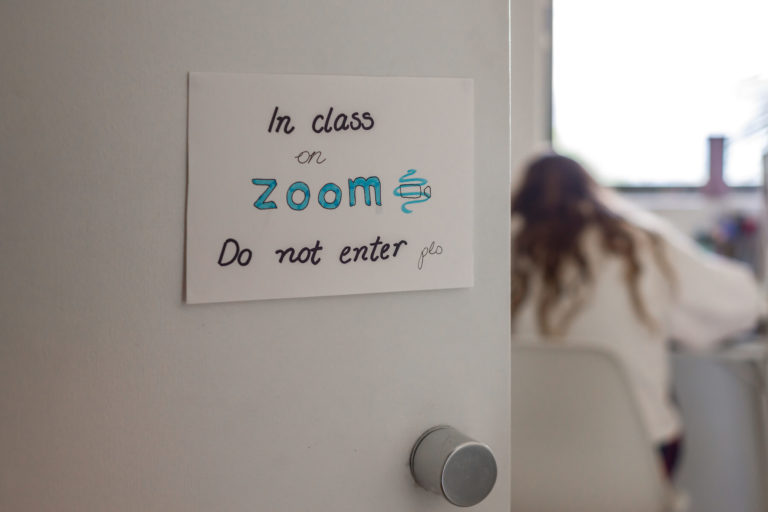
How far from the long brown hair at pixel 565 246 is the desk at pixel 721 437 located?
65 centimetres

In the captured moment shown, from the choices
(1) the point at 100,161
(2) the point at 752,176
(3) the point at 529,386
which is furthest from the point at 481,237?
(2) the point at 752,176

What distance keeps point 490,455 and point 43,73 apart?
36 centimetres

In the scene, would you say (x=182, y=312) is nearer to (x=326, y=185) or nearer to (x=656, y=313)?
(x=326, y=185)

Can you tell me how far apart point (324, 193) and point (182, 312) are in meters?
0.12

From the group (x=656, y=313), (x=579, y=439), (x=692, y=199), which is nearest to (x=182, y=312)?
(x=579, y=439)

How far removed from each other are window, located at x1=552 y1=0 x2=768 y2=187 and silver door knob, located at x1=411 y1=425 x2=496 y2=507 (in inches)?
79.5

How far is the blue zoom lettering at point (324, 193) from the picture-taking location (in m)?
0.40

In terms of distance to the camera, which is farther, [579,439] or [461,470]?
[579,439]

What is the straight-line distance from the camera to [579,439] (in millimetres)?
1158

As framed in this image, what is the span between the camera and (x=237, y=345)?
0.40 metres

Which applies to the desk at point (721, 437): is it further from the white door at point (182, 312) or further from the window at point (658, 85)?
the white door at point (182, 312)

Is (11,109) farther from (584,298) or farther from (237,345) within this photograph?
(584,298)

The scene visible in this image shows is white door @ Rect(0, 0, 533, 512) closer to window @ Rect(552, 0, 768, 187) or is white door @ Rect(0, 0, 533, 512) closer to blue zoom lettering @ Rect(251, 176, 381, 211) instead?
blue zoom lettering @ Rect(251, 176, 381, 211)

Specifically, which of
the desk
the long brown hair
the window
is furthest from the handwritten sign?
the window
